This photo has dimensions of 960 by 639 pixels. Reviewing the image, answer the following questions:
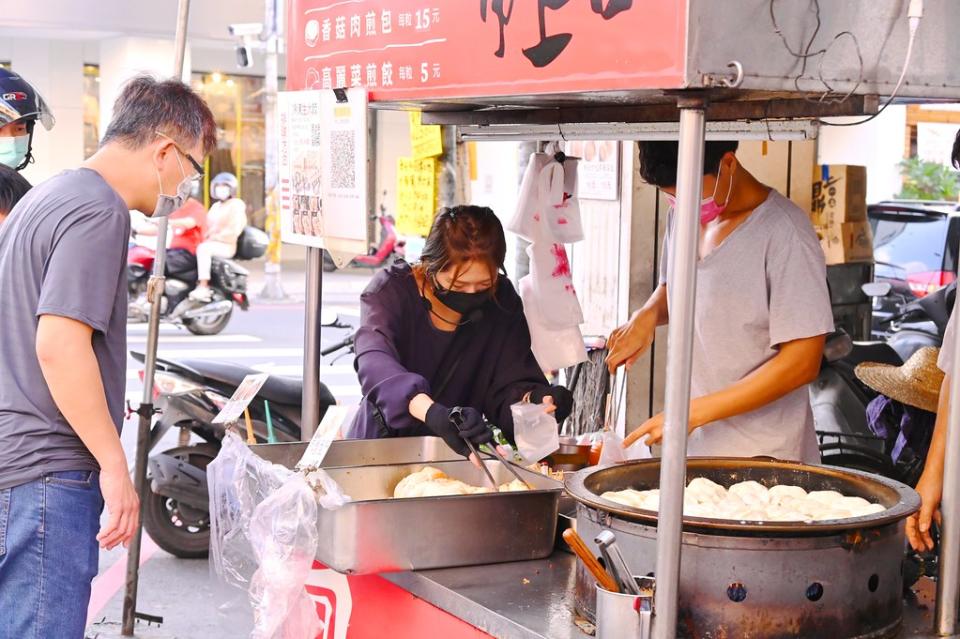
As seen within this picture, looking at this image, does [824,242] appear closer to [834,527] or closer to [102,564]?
[102,564]

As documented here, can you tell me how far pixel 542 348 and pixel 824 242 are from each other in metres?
3.80

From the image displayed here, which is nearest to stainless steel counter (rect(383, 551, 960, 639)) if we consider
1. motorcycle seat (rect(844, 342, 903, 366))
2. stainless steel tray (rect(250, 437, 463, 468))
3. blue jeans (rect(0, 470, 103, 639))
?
stainless steel tray (rect(250, 437, 463, 468))

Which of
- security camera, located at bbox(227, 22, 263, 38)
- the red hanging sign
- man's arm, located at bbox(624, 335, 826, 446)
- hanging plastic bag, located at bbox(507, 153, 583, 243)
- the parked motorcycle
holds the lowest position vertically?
the parked motorcycle

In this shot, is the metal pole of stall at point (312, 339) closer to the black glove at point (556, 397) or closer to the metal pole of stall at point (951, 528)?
the black glove at point (556, 397)

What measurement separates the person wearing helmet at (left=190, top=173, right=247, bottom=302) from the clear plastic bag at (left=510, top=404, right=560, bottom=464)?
9937 mm

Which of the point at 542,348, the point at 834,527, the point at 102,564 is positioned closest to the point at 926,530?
Result: the point at 834,527

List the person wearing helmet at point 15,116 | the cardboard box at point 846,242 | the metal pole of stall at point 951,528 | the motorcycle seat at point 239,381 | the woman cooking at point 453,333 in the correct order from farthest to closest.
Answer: the cardboard box at point 846,242, the motorcycle seat at point 239,381, the person wearing helmet at point 15,116, the woman cooking at point 453,333, the metal pole of stall at point 951,528

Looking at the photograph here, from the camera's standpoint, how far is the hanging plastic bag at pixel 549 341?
3.64 m

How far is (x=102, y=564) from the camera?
5.88 metres

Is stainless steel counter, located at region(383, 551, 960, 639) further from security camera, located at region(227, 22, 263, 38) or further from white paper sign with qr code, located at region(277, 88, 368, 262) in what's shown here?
security camera, located at region(227, 22, 263, 38)

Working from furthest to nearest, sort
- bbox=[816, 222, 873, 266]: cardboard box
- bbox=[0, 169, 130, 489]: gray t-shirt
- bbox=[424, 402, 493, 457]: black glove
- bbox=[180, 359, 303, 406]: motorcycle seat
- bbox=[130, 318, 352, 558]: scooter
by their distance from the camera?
bbox=[816, 222, 873, 266]: cardboard box < bbox=[180, 359, 303, 406]: motorcycle seat < bbox=[130, 318, 352, 558]: scooter < bbox=[424, 402, 493, 457]: black glove < bbox=[0, 169, 130, 489]: gray t-shirt

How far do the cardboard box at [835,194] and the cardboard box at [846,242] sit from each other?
6 cm

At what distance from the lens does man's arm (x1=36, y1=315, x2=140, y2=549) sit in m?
2.71

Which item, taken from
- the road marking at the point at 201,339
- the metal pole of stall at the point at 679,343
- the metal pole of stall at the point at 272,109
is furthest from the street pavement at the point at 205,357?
the metal pole of stall at the point at 679,343
